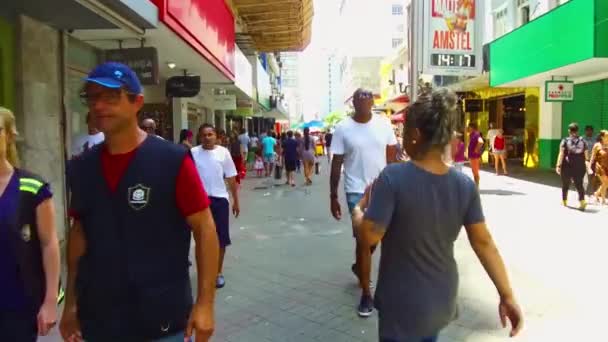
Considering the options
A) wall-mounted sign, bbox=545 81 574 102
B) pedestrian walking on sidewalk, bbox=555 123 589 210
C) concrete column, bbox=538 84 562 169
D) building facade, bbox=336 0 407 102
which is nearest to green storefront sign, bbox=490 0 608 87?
wall-mounted sign, bbox=545 81 574 102

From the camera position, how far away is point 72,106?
347 inches

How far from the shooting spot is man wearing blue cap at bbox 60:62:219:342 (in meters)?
2.16

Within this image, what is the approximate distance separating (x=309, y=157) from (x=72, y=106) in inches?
394

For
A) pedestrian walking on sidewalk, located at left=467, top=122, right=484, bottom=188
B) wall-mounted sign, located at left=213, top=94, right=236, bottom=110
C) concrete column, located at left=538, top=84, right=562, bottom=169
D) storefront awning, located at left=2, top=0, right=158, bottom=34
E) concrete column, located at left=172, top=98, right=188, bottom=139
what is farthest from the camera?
concrete column, located at left=538, top=84, right=562, bottom=169

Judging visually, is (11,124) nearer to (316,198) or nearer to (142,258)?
(142,258)

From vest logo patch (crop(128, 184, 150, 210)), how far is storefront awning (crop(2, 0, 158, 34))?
12.6 feet

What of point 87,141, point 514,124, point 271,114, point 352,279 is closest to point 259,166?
point 514,124

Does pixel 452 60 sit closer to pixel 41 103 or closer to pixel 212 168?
pixel 212 168

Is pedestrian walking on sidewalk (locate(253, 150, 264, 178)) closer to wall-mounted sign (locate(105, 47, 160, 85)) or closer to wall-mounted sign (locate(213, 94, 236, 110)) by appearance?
wall-mounted sign (locate(213, 94, 236, 110))

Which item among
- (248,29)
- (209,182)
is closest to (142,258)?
(209,182)

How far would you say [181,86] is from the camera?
1159 cm

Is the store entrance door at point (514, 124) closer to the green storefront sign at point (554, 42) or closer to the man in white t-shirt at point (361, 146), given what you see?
the green storefront sign at point (554, 42)

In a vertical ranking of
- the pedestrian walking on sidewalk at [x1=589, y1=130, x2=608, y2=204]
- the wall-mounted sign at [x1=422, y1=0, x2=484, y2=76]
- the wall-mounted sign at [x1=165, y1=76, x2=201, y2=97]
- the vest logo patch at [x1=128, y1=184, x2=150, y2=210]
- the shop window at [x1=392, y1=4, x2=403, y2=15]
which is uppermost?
the shop window at [x1=392, y1=4, x2=403, y2=15]

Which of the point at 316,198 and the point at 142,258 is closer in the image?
the point at 142,258
